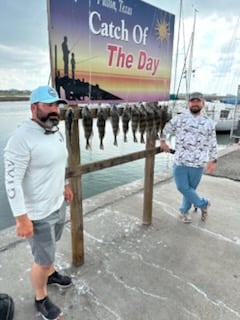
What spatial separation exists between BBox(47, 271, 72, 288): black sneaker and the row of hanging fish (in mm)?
1036

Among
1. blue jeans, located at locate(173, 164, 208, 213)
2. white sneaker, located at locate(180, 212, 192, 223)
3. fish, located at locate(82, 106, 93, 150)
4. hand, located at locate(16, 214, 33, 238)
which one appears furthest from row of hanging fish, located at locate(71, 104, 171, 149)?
white sneaker, located at locate(180, 212, 192, 223)

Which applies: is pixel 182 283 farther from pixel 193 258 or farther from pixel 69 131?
pixel 69 131

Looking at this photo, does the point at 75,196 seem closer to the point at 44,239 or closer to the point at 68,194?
the point at 68,194

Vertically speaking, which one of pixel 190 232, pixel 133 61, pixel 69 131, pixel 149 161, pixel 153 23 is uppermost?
pixel 153 23

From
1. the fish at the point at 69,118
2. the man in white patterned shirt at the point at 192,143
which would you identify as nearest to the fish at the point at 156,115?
the man in white patterned shirt at the point at 192,143

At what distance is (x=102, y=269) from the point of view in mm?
2297

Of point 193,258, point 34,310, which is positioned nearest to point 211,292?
point 193,258

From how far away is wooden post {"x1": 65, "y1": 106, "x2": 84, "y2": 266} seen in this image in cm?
209

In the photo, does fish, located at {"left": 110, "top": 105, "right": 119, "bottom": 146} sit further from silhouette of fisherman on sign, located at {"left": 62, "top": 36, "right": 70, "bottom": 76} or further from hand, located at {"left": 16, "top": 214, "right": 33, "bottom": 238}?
hand, located at {"left": 16, "top": 214, "right": 33, "bottom": 238}

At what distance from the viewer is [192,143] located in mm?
2744

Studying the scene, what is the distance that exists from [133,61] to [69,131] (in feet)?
3.14

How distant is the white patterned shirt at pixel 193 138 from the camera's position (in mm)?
2719

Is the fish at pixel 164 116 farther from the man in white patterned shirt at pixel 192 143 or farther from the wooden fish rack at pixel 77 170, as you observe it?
the wooden fish rack at pixel 77 170

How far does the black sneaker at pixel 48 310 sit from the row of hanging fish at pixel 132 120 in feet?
3.79
